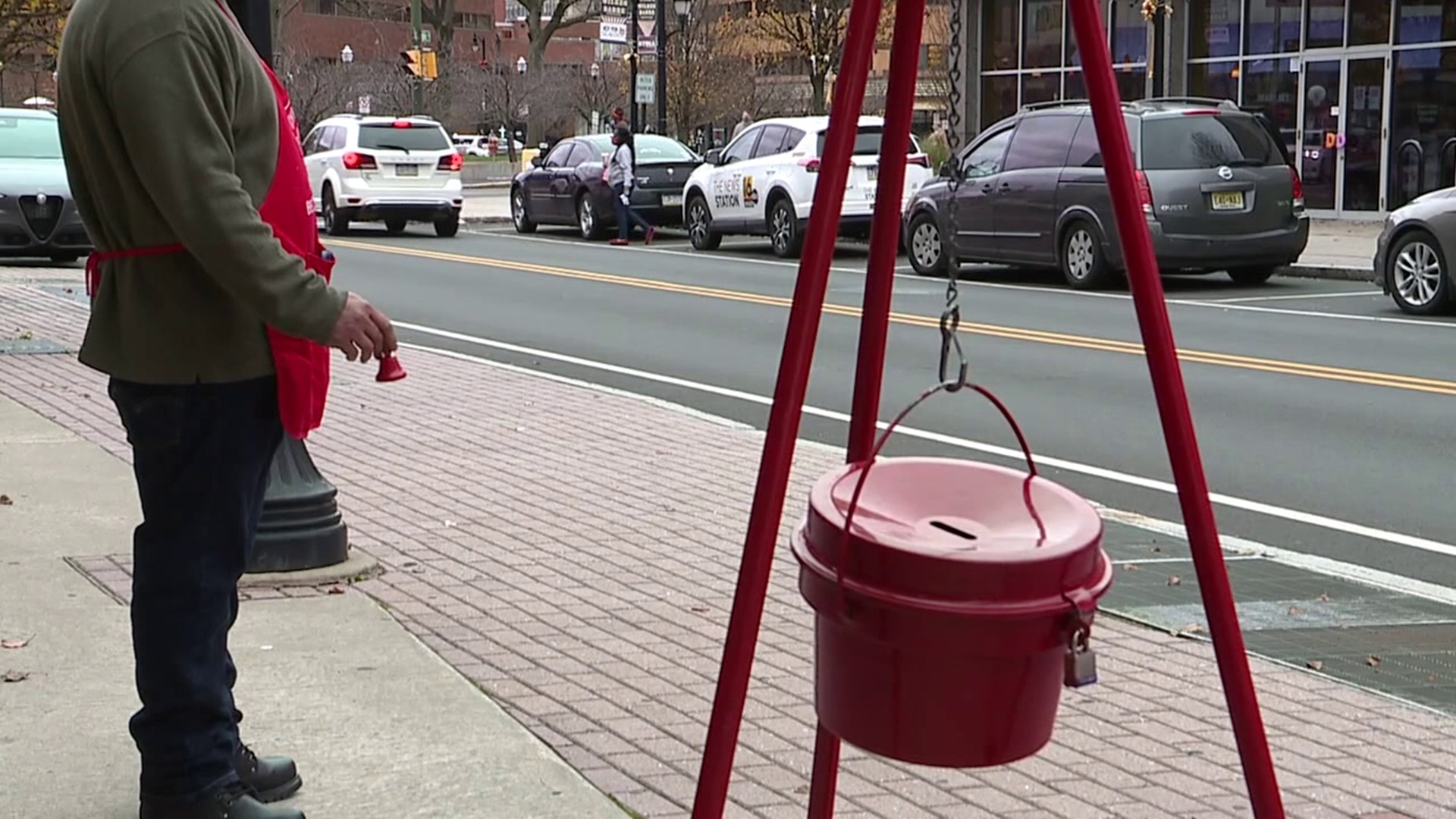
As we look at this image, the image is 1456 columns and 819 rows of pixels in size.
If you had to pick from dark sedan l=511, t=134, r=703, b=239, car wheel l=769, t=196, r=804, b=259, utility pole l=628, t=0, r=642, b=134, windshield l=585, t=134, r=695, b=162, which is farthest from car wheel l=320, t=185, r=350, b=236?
utility pole l=628, t=0, r=642, b=134

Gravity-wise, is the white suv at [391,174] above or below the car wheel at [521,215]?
above

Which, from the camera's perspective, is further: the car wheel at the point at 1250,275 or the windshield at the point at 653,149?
the windshield at the point at 653,149

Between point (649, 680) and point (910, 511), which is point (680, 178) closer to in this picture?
point (649, 680)

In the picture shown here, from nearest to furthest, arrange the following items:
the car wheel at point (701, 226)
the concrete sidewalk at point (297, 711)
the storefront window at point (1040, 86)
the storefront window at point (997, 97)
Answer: the concrete sidewalk at point (297, 711) → the car wheel at point (701, 226) → the storefront window at point (1040, 86) → the storefront window at point (997, 97)

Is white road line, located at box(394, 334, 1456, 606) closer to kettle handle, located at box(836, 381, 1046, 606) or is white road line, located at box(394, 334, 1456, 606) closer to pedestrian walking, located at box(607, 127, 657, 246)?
kettle handle, located at box(836, 381, 1046, 606)

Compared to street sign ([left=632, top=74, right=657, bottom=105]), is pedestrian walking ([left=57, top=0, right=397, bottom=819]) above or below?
below

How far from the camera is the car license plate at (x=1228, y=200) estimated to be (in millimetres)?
18312

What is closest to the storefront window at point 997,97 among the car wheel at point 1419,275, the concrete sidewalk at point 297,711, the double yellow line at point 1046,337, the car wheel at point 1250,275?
the double yellow line at point 1046,337

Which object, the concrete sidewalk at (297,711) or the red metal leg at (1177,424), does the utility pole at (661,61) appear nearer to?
the concrete sidewalk at (297,711)

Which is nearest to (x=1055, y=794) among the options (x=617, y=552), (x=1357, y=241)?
(x=617, y=552)

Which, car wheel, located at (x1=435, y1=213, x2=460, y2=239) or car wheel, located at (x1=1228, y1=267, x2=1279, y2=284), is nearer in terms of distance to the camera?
car wheel, located at (x1=1228, y1=267, x2=1279, y2=284)

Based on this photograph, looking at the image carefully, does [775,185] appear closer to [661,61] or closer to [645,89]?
[645,89]

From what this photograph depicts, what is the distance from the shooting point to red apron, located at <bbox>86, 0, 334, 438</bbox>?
3.80m

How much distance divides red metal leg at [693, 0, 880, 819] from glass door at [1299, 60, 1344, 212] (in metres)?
26.5
